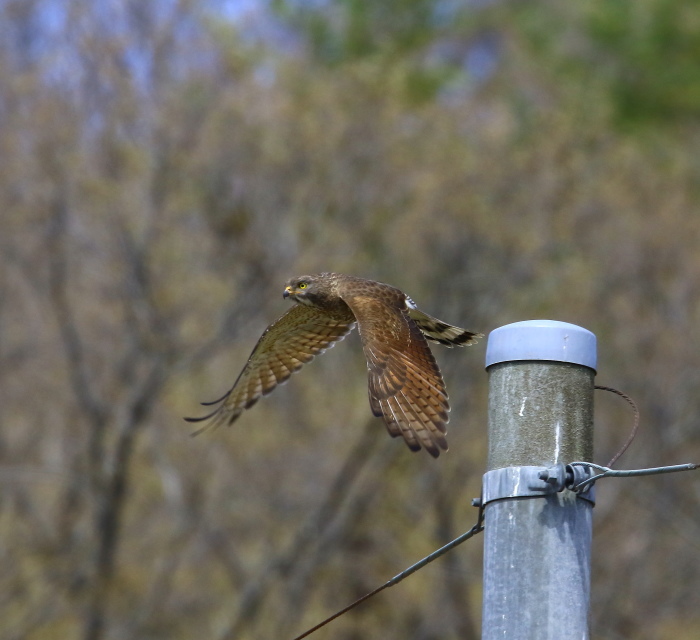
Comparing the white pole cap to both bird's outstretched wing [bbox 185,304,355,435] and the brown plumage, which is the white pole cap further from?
bird's outstretched wing [bbox 185,304,355,435]

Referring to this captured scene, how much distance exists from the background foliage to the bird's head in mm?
9742

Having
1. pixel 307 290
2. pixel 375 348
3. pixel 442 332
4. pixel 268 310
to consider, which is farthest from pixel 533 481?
pixel 268 310

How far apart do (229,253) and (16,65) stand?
4.37 metres

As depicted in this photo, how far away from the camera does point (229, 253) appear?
18.7 m

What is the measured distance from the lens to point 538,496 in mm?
3408

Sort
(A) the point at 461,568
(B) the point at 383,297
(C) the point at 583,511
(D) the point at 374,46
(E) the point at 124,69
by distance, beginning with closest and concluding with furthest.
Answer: (C) the point at 583,511 → (B) the point at 383,297 → (E) the point at 124,69 → (A) the point at 461,568 → (D) the point at 374,46

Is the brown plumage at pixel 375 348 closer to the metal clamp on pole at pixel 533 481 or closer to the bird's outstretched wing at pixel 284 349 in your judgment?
the bird's outstretched wing at pixel 284 349

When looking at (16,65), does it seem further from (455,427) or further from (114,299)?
(455,427)

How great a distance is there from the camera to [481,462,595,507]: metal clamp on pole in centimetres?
338

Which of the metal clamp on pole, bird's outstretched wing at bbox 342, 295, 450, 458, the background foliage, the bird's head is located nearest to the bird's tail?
bird's outstretched wing at bbox 342, 295, 450, 458

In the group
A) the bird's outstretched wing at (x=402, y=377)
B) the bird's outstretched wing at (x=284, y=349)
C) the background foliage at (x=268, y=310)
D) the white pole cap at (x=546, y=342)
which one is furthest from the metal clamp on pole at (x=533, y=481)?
the background foliage at (x=268, y=310)

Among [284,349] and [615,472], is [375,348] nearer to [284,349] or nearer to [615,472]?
[284,349]

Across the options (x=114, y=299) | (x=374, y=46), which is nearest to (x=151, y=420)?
(x=114, y=299)

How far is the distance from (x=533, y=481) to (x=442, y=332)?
4.69m
